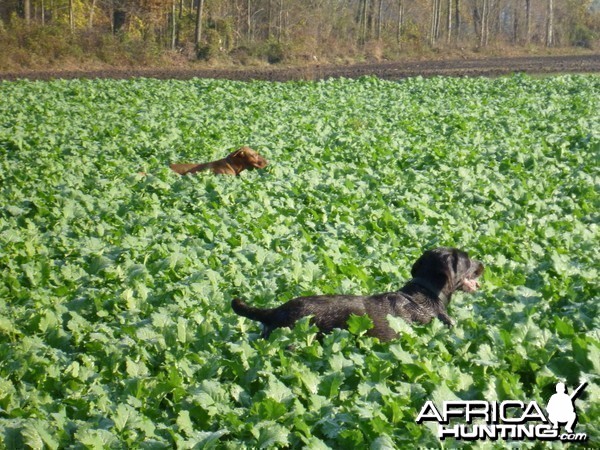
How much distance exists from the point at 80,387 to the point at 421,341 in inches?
85.7

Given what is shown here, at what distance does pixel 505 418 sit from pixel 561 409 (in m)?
0.27

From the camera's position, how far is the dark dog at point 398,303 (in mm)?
6500

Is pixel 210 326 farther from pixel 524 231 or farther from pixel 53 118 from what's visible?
pixel 53 118

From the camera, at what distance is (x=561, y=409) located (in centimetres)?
465

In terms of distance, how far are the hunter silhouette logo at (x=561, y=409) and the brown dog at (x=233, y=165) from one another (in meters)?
10.6

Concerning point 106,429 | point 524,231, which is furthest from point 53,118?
point 106,429

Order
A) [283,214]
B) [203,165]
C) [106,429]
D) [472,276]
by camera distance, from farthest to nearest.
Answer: [203,165], [283,214], [472,276], [106,429]

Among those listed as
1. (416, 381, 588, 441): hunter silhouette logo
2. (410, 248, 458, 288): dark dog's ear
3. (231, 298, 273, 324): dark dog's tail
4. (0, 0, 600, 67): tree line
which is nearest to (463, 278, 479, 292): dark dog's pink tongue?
(410, 248, 458, 288): dark dog's ear

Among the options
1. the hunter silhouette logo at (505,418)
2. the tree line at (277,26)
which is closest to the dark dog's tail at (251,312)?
the hunter silhouette logo at (505,418)

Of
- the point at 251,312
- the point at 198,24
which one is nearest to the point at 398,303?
the point at 251,312

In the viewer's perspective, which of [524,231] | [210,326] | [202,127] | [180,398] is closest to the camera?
[180,398]

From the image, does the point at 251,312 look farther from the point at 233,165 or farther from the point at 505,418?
the point at 233,165

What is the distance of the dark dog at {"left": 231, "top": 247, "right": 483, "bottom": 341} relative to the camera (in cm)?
650

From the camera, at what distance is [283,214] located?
11875 millimetres
